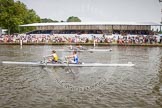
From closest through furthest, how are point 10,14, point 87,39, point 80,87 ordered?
1. point 80,87
2. point 87,39
3. point 10,14

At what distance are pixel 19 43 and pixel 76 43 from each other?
1320 cm

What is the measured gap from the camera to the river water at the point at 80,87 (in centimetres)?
1591

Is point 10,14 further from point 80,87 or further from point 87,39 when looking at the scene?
point 80,87

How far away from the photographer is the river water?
627 inches

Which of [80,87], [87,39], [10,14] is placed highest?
[10,14]

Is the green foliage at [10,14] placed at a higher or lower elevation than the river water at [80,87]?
higher

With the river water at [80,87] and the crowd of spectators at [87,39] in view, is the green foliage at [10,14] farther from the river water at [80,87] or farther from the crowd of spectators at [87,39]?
the river water at [80,87]

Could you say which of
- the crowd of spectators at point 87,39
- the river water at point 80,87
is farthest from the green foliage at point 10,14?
the river water at point 80,87

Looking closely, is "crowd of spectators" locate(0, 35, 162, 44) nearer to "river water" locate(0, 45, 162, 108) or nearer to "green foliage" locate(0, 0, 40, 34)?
"green foliage" locate(0, 0, 40, 34)

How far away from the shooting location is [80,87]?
771 inches

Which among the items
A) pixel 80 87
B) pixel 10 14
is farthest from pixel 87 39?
pixel 80 87

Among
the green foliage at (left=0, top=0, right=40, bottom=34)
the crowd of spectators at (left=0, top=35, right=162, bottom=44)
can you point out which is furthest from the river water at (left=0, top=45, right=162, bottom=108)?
the green foliage at (left=0, top=0, right=40, bottom=34)

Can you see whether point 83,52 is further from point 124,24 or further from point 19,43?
point 124,24

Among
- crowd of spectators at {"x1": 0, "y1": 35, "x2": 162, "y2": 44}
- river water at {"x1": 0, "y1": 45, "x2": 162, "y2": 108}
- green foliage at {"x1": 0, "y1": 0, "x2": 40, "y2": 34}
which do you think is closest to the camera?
river water at {"x1": 0, "y1": 45, "x2": 162, "y2": 108}
